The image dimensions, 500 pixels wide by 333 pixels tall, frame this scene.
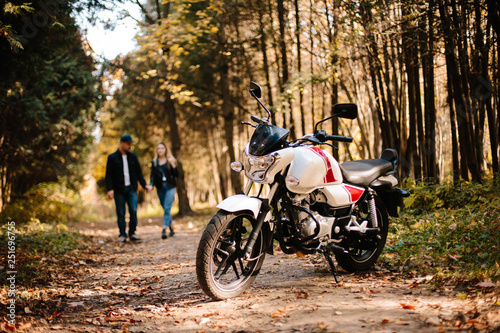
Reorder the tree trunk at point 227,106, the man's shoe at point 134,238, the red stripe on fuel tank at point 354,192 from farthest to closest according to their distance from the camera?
the tree trunk at point 227,106
the man's shoe at point 134,238
the red stripe on fuel tank at point 354,192

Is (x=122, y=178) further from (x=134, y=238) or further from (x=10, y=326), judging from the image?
(x=10, y=326)

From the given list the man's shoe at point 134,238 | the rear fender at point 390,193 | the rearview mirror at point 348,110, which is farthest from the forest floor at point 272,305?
the man's shoe at point 134,238

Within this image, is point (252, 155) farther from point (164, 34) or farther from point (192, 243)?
point (164, 34)

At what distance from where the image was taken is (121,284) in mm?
5324

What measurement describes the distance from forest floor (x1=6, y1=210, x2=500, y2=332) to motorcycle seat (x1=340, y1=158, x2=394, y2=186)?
3.48ft

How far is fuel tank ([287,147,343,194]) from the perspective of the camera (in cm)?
407

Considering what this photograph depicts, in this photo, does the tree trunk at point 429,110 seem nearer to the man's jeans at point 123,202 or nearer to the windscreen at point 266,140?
the windscreen at point 266,140

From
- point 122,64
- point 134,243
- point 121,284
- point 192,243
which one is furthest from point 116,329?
point 122,64

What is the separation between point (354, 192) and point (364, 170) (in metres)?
0.31

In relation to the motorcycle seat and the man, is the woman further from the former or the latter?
the motorcycle seat

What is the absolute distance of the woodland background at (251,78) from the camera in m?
6.97

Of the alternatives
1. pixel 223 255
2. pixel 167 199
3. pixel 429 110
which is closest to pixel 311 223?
pixel 223 255

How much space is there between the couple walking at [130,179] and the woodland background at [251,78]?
2215mm

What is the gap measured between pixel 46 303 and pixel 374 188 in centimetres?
371
